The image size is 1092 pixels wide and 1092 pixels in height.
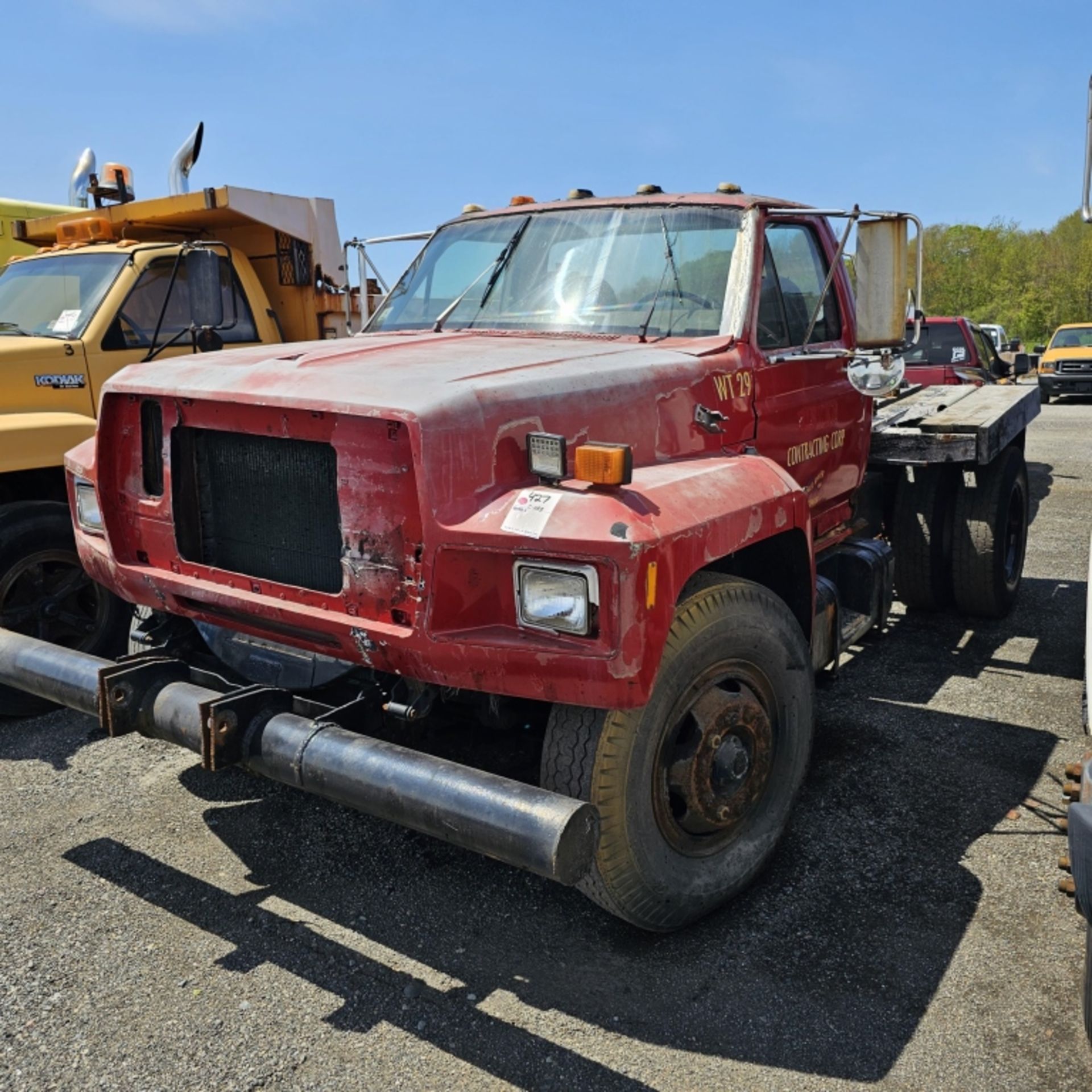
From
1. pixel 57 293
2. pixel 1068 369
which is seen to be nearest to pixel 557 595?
pixel 57 293

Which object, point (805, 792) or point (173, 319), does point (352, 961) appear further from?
point (173, 319)

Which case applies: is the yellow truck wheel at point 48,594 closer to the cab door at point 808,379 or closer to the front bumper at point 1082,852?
Answer: the cab door at point 808,379

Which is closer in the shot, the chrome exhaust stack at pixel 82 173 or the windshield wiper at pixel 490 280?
the windshield wiper at pixel 490 280

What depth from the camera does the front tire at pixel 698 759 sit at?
10.0 feet

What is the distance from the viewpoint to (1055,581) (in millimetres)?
7793

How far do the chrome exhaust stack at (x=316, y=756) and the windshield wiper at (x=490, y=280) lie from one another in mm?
1873

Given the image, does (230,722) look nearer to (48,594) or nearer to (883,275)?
(48,594)

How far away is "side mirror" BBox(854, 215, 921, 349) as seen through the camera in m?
4.17

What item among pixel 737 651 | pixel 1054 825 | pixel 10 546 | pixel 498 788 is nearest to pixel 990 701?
pixel 1054 825

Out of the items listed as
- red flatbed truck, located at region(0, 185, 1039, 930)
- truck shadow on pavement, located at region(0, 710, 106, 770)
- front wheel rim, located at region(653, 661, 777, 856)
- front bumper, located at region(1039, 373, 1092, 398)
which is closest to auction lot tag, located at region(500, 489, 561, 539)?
red flatbed truck, located at region(0, 185, 1039, 930)

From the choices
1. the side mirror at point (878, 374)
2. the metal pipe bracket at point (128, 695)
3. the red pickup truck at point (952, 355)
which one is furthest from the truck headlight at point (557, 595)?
the red pickup truck at point (952, 355)

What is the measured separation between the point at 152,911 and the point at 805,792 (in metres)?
2.55

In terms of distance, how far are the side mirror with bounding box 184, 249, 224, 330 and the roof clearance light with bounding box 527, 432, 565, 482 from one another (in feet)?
13.3

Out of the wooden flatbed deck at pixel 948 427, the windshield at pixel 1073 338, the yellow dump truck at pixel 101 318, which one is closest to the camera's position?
the yellow dump truck at pixel 101 318
